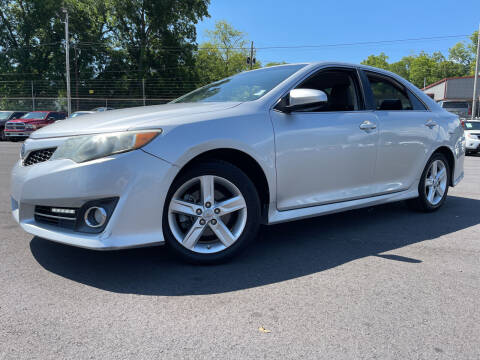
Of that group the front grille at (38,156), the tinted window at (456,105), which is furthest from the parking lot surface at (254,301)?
the tinted window at (456,105)

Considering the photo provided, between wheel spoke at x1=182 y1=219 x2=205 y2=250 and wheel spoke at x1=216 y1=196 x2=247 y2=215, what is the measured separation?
0.19 meters

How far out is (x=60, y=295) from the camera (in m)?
2.44

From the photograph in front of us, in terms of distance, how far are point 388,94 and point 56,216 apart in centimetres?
346

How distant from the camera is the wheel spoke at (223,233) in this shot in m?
2.91

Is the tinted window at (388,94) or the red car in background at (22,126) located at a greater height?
the tinted window at (388,94)

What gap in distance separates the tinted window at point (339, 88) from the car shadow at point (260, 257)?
3.95 feet

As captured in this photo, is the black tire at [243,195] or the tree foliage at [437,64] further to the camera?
the tree foliage at [437,64]

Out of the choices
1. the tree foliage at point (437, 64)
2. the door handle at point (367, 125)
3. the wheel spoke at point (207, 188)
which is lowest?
the wheel spoke at point (207, 188)

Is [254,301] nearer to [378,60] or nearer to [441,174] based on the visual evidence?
[441,174]

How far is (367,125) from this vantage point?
3.81 metres

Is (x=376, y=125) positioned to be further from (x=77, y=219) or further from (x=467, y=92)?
(x=467, y=92)

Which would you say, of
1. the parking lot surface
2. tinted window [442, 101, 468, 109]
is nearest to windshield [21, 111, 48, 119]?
the parking lot surface

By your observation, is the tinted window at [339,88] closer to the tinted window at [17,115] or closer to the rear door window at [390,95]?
the rear door window at [390,95]

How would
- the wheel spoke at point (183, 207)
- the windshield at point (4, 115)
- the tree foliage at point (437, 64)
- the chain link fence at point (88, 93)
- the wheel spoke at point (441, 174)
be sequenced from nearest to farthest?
the wheel spoke at point (183, 207) < the wheel spoke at point (441, 174) < the windshield at point (4, 115) < the chain link fence at point (88, 93) < the tree foliage at point (437, 64)
